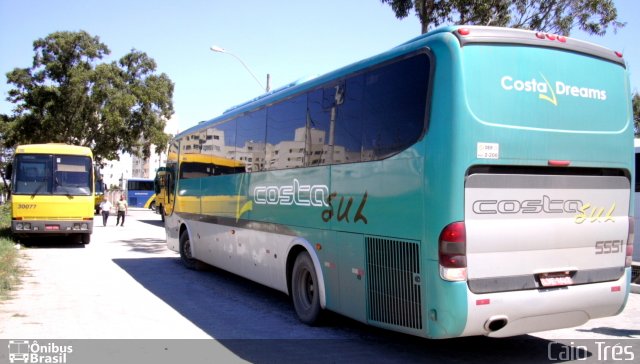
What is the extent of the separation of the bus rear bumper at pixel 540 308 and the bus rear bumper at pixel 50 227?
14.9m

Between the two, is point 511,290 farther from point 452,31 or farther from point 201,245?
point 201,245

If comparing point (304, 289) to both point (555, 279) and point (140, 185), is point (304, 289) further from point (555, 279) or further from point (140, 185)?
point (140, 185)

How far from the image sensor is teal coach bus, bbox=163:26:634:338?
509 cm

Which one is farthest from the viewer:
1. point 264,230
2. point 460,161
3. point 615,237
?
point 264,230

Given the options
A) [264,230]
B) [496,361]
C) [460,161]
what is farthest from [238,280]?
[460,161]

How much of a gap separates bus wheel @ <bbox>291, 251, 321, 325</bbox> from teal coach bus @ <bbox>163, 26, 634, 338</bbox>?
0.36m

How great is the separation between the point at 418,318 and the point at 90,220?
1461 centimetres

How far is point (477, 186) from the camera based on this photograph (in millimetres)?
5102

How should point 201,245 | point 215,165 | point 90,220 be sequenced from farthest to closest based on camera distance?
point 90,220
point 201,245
point 215,165

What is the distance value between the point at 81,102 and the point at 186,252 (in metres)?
25.1

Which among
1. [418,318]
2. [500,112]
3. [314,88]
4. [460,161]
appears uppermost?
[314,88]

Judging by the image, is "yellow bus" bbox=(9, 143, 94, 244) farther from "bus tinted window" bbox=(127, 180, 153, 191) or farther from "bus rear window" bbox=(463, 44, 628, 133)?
"bus tinted window" bbox=(127, 180, 153, 191)

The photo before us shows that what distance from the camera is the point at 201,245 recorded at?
40.1 ft
